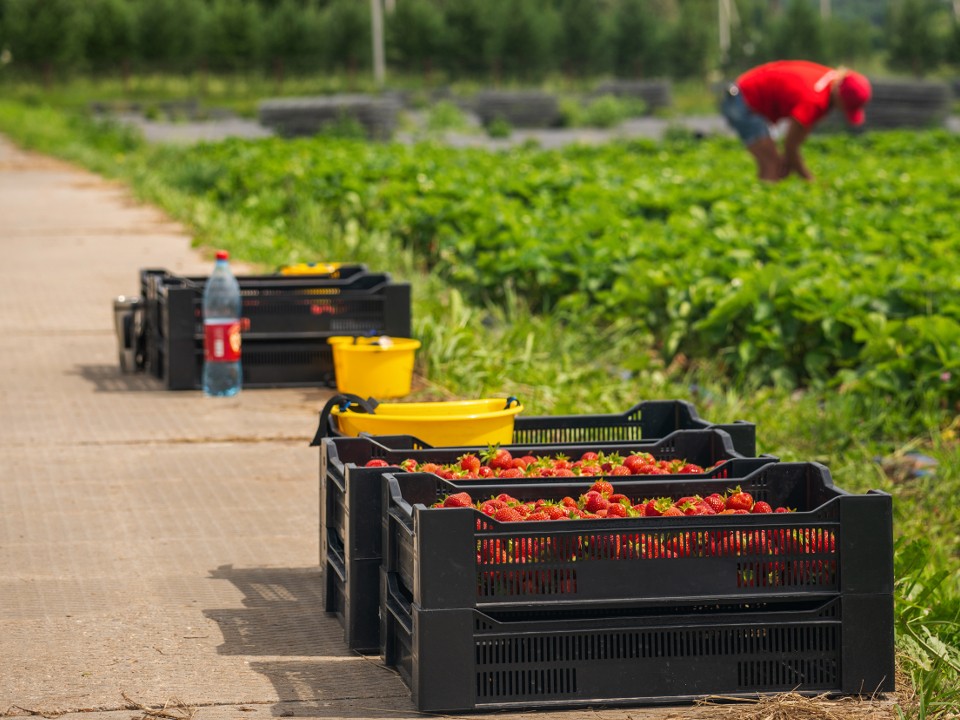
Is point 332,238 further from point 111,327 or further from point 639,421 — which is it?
point 639,421

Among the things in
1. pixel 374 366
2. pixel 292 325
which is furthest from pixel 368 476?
pixel 292 325

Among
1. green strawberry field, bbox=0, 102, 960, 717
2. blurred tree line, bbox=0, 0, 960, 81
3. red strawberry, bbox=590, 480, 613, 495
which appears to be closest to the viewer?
red strawberry, bbox=590, 480, 613, 495

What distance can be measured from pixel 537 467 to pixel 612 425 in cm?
64

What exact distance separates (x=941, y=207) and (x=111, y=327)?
767 centimetres

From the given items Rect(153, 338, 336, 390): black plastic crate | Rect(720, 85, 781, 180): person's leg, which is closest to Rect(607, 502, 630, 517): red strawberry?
Rect(153, 338, 336, 390): black plastic crate

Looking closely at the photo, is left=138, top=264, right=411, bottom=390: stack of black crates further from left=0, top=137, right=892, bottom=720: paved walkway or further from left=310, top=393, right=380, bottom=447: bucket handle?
left=310, top=393, right=380, bottom=447: bucket handle

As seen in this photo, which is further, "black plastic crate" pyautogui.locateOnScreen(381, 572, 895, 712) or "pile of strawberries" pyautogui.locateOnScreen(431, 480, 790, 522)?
"pile of strawberries" pyautogui.locateOnScreen(431, 480, 790, 522)

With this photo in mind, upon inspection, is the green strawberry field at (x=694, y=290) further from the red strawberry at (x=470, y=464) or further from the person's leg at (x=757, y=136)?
the red strawberry at (x=470, y=464)

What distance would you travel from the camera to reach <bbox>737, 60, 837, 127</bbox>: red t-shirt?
16.2m

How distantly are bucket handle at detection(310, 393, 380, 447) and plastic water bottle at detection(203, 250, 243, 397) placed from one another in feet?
8.60

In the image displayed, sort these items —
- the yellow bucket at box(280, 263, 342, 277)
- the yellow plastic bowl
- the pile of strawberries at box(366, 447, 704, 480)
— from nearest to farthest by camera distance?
the pile of strawberries at box(366, 447, 704, 480)
the yellow plastic bowl
the yellow bucket at box(280, 263, 342, 277)

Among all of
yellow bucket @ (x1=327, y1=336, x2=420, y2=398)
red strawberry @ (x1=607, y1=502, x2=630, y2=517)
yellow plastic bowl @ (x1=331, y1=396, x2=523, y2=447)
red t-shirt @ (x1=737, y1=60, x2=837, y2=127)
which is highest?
red t-shirt @ (x1=737, y1=60, x2=837, y2=127)

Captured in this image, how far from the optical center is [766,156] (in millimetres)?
17484

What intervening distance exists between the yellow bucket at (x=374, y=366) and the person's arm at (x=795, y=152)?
986 cm
